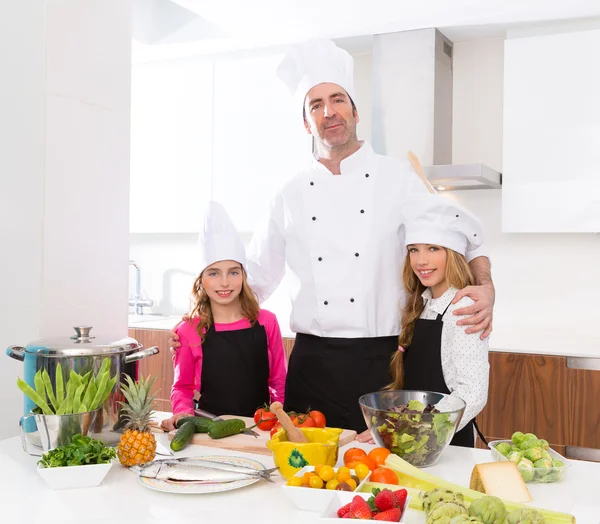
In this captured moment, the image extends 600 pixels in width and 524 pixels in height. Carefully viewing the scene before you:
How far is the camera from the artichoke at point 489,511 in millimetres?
897

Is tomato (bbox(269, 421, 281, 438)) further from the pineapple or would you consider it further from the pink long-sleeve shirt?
the pink long-sleeve shirt

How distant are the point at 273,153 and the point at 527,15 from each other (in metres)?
1.24

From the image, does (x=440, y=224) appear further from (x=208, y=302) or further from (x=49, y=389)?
(x=49, y=389)

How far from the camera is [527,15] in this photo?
276 centimetres

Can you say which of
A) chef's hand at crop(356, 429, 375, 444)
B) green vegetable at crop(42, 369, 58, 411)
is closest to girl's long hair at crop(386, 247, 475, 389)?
chef's hand at crop(356, 429, 375, 444)

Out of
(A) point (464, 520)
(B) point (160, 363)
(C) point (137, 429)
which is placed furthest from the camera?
(B) point (160, 363)

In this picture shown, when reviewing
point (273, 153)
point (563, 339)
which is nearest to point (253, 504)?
point (563, 339)

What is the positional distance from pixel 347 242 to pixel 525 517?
3.75 ft

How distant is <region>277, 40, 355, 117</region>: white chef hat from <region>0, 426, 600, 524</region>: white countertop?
1147 millimetres

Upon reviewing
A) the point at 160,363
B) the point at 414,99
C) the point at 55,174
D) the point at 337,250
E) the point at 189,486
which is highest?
the point at 414,99

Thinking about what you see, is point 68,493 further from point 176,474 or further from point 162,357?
point 162,357

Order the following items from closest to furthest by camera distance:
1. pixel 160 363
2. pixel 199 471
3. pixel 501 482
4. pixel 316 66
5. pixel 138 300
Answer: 1. pixel 501 482
2. pixel 199 471
3. pixel 316 66
4. pixel 160 363
5. pixel 138 300

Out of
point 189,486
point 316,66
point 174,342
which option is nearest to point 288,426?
point 189,486

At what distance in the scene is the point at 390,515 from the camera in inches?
37.3
